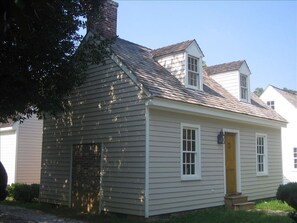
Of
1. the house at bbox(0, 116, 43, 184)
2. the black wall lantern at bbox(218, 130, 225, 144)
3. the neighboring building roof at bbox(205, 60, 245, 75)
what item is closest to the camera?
the black wall lantern at bbox(218, 130, 225, 144)

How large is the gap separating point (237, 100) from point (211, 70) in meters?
2.71

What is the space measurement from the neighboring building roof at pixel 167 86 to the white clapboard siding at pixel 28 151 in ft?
29.7

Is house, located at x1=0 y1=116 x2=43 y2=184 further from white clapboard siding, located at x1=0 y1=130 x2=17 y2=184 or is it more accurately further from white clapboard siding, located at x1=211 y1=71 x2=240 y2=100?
white clapboard siding, located at x1=211 y1=71 x2=240 y2=100

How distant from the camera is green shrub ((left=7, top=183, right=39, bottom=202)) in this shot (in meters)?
16.5

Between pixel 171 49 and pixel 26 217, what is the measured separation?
26.3ft

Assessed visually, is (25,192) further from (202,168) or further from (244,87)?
(244,87)

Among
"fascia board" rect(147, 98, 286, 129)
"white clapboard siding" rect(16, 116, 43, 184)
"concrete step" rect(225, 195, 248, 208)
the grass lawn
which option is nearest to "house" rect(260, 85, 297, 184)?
"fascia board" rect(147, 98, 286, 129)

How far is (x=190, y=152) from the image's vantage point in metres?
13.2

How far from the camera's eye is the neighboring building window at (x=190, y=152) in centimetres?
1297

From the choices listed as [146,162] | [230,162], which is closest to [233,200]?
[230,162]

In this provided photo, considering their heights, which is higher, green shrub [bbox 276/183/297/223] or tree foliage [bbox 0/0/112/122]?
tree foliage [bbox 0/0/112/122]

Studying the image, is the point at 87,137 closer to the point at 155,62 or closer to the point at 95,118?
the point at 95,118

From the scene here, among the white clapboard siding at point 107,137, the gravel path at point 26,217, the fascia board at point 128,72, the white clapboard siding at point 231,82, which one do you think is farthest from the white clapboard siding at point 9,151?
the white clapboard siding at point 231,82

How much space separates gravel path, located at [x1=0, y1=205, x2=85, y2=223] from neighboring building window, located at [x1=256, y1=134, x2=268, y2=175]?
31.5 feet
